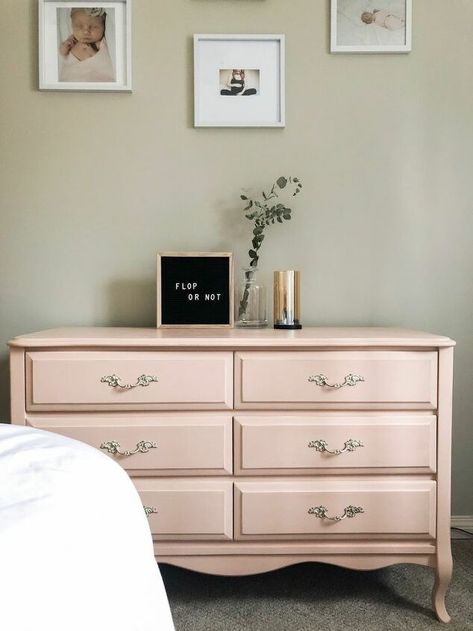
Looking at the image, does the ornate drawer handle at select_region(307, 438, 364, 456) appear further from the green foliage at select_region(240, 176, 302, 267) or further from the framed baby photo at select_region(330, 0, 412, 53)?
the framed baby photo at select_region(330, 0, 412, 53)

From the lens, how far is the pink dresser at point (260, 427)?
173 centimetres

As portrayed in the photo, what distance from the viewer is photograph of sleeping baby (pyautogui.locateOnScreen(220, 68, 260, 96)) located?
225 cm

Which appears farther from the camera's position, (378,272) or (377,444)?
(378,272)

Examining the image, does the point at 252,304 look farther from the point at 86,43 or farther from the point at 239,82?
the point at 86,43

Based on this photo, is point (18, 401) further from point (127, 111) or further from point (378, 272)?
point (378, 272)

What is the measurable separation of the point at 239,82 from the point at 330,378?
1.23 metres

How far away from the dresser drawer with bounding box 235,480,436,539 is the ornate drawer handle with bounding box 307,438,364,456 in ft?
0.30

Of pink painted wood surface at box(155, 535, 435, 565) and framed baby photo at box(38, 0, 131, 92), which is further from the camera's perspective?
framed baby photo at box(38, 0, 131, 92)

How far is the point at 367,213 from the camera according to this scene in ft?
7.52

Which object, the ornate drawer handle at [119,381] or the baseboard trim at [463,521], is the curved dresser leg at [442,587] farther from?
the ornate drawer handle at [119,381]

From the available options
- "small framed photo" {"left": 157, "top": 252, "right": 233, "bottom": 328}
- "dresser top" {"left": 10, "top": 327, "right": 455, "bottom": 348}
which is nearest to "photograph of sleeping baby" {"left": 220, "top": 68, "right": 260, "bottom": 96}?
"small framed photo" {"left": 157, "top": 252, "right": 233, "bottom": 328}

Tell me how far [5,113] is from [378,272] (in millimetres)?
1561

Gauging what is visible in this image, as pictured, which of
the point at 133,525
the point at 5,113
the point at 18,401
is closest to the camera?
the point at 133,525

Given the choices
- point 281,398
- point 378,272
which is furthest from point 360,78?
point 281,398
